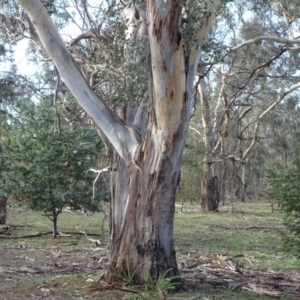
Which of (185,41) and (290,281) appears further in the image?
(290,281)

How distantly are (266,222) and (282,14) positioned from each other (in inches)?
337

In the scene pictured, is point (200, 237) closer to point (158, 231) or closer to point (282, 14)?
point (282, 14)

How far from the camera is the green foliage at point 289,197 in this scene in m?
9.08

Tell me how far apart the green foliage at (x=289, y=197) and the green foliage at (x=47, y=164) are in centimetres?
757

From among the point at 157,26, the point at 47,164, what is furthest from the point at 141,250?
the point at 47,164

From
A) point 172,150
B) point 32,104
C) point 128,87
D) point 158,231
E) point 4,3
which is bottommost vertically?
point 158,231

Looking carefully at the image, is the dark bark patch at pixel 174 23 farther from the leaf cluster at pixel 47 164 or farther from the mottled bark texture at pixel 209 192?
the mottled bark texture at pixel 209 192

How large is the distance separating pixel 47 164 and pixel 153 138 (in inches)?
344

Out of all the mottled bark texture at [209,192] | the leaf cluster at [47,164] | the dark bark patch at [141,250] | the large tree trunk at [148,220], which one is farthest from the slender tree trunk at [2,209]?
the dark bark patch at [141,250]

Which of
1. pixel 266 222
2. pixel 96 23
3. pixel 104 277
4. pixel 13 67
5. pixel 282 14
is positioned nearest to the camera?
pixel 104 277

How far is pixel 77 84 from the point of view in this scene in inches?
316

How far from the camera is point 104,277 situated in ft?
27.2

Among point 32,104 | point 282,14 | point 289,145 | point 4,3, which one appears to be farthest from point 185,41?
point 289,145

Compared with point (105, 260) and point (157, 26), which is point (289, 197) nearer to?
point (157, 26)
